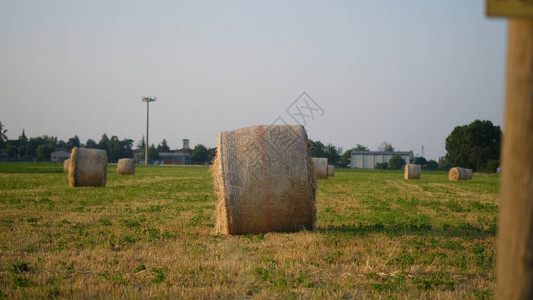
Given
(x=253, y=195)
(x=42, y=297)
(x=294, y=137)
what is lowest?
(x=42, y=297)

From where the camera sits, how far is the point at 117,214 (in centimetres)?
1284

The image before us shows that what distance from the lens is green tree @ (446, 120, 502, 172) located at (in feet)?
252

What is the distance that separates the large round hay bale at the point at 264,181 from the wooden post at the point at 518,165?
23.3 ft

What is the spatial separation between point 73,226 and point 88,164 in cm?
1374

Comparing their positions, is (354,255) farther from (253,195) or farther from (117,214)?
(117,214)

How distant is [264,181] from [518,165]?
23.6 ft

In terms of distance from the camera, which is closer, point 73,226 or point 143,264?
point 143,264

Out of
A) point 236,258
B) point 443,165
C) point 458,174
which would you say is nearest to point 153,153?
point 443,165

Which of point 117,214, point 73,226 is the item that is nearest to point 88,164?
point 117,214

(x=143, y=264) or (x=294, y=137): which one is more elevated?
(x=294, y=137)

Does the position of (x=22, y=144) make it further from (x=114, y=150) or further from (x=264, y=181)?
(x=264, y=181)

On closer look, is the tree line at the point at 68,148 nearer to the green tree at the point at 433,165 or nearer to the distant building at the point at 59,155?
the distant building at the point at 59,155

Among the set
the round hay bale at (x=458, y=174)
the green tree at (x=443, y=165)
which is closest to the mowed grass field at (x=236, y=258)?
the round hay bale at (x=458, y=174)

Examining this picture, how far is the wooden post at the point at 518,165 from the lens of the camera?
2244 mm
